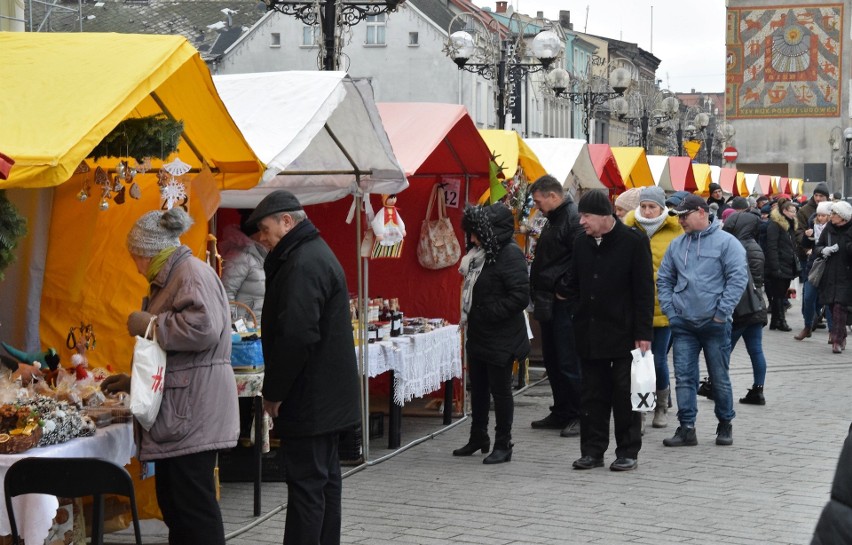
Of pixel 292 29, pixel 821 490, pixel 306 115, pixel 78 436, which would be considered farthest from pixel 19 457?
pixel 292 29

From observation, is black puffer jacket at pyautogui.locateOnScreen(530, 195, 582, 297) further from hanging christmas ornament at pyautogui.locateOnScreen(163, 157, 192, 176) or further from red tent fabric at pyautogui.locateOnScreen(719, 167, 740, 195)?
red tent fabric at pyautogui.locateOnScreen(719, 167, 740, 195)

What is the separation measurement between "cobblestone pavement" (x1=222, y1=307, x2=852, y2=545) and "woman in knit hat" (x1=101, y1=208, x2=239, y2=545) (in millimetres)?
1403

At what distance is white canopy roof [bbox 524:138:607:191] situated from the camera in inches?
576

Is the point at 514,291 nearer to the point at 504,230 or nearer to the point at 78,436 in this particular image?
the point at 504,230

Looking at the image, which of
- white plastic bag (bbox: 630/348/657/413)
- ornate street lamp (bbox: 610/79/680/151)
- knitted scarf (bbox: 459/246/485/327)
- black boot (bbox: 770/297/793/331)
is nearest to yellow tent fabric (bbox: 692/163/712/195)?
ornate street lamp (bbox: 610/79/680/151)

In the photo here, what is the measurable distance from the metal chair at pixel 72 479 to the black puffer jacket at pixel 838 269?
12.0 m

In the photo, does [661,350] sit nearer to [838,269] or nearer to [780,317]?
[838,269]

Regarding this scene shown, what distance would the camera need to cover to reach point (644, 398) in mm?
8664

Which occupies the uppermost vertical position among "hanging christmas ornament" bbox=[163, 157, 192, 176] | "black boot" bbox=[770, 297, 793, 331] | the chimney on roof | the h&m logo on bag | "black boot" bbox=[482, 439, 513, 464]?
the chimney on roof

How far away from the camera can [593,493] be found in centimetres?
838

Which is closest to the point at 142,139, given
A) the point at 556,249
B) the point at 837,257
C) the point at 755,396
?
the point at 556,249

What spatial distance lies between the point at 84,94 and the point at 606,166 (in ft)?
39.5

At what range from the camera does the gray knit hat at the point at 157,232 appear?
5.97 meters

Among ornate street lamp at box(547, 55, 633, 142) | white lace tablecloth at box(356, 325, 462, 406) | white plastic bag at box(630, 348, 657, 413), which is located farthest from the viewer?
ornate street lamp at box(547, 55, 633, 142)
